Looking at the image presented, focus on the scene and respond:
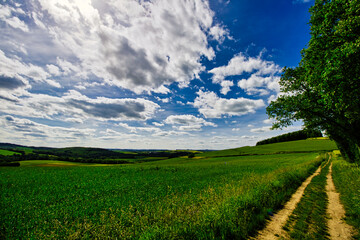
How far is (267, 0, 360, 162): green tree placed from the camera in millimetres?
8672

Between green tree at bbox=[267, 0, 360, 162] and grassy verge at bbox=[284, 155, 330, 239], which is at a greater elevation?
green tree at bbox=[267, 0, 360, 162]

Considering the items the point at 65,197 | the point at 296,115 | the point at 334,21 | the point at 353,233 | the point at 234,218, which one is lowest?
the point at 65,197

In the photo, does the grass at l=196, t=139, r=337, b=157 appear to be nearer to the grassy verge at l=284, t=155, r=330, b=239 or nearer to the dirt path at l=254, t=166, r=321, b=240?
the grassy verge at l=284, t=155, r=330, b=239

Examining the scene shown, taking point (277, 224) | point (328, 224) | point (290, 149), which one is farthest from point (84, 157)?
point (328, 224)

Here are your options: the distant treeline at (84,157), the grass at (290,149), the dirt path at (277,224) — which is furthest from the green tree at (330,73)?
the distant treeline at (84,157)

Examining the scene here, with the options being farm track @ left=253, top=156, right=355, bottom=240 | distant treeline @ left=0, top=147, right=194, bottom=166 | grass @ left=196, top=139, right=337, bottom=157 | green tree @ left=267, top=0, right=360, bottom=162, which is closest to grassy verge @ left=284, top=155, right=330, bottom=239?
farm track @ left=253, top=156, right=355, bottom=240

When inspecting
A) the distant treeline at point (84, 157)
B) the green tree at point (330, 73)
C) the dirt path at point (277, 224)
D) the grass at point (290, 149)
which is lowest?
the distant treeline at point (84, 157)

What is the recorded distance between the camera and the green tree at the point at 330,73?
8672mm

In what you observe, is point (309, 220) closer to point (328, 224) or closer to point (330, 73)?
point (328, 224)

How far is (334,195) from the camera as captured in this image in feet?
32.0

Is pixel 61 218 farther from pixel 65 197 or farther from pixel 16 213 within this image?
pixel 65 197

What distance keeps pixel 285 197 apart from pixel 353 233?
11.9 feet

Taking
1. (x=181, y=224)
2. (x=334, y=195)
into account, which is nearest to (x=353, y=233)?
(x=334, y=195)

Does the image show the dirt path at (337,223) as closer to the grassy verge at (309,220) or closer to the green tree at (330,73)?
the grassy verge at (309,220)
